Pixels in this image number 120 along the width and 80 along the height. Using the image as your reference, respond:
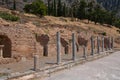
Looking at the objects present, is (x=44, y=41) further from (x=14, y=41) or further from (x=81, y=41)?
(x=81, y=41)

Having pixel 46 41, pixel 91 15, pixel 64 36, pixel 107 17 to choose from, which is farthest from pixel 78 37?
pixel 107 17

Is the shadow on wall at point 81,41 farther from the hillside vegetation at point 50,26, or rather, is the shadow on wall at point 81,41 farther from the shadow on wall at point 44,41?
the shadow on wall at point 44,41

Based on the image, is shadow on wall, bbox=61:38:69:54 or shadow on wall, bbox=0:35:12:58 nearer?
shadow on wall, bbox=0:35:12:58

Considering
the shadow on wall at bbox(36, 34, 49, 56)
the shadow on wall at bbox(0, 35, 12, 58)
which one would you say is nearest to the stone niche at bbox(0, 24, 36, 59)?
the shadow on wall at bbox(0, 35, 12, 58)

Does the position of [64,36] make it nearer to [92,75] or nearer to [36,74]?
[92,75]

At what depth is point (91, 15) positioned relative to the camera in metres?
105

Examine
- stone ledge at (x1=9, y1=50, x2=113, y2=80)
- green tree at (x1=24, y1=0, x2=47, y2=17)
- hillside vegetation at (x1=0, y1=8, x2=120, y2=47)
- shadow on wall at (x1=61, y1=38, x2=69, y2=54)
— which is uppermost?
green tree at (x1=24, y1=0, x2=47, y2=17)

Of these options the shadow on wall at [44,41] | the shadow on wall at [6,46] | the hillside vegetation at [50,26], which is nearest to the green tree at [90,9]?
the hillside vegetation at [50,26]

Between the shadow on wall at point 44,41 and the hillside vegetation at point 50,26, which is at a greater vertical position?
the hillside vegetation at point 50,26

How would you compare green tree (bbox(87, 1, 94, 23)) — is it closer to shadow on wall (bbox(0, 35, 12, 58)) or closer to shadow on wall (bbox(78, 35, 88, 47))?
shadow on wall (bbox(78, 35, 88, 47))

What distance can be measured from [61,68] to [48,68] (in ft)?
8.45

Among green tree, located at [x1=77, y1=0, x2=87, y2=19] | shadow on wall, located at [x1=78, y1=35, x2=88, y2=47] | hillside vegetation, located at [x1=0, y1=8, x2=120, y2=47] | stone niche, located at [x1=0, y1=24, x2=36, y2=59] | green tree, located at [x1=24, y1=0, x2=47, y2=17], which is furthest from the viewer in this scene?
green tree, located at [x1=77, y1=0, x2=87, y2=19]

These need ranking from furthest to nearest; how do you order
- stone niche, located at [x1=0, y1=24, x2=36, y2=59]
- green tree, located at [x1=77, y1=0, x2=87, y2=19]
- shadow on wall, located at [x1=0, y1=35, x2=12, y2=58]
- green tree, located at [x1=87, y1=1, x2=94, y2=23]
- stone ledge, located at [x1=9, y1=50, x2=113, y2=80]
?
green tree, located at [x1=87, y1=1, x2=94, y2=23], green tree, located at [x1=77, y1=0, x2=87, y2=19], shadow on wall, located at [x1=0, y1=35, x2=12, y2=58], stone niche, located at [x1=0, y1=24, x2=36, y2=59], stone ledge, located at [x1=9, y1=50, x2=113, y2=80]

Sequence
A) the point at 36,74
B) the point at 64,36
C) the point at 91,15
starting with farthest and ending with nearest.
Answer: the point at 91,15
the point at 64,36
the point at 36,74
